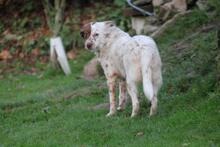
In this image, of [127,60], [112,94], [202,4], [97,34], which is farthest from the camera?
[202,4]

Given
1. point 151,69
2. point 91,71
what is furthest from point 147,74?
point 91,71

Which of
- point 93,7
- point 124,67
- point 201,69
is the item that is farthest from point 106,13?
point 124,67

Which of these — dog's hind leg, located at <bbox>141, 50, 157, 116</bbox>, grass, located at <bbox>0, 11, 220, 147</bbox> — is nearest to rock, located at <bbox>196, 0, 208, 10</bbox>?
grass, located at <bbox>0, 11, 220, 147</bbox>

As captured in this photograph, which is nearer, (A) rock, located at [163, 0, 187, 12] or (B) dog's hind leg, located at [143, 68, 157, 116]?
(B) dog's hind leg, located at [143, 68, 157, 116]

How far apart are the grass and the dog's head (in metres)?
1.12

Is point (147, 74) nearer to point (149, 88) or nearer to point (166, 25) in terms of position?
point (149, 88)

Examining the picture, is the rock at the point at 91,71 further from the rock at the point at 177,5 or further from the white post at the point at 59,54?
the rock at the point at 177,5

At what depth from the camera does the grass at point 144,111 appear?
8617 mm

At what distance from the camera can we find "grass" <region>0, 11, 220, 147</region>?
8.62 meters

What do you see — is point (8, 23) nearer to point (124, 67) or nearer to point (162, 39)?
point (162, 39)

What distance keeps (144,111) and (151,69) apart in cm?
105

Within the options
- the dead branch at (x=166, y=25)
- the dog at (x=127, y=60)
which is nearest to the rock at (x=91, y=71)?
the dead branch at (x=166, y=25)

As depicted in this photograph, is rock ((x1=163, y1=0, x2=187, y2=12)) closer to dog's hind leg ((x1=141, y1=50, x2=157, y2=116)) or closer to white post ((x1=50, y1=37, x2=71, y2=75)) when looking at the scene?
white post ((x1=50, y1=37, x2=71, y2=75))

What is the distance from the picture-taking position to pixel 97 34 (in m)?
10.1
